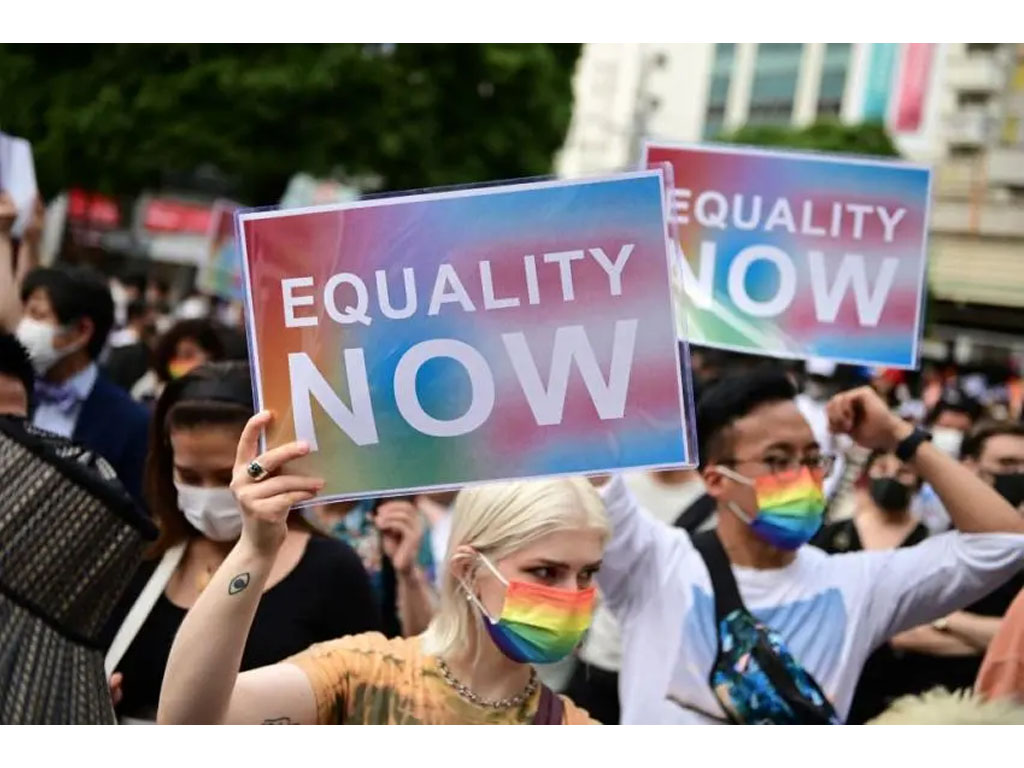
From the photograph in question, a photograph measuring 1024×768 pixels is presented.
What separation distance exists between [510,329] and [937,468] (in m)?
1.07

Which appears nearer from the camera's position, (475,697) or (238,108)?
(475,697)

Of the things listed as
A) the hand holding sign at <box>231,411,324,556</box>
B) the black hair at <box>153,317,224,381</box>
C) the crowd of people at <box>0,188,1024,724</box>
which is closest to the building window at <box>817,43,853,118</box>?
the black hair at <box>153,317,224,381</box>

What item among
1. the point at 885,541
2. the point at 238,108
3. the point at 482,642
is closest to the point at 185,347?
the point at 885,541

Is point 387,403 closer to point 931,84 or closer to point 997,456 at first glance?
point 997,456

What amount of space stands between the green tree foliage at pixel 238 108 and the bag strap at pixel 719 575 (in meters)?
16.3

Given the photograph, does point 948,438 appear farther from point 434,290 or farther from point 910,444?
point 434,290

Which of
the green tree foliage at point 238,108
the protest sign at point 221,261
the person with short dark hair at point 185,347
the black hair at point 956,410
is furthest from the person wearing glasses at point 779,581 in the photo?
the green tree foliage at point 238,108

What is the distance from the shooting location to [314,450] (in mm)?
1999

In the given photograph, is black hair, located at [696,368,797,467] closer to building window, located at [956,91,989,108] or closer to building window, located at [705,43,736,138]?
building window, located at [956,91,989,108]

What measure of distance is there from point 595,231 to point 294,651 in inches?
36.4

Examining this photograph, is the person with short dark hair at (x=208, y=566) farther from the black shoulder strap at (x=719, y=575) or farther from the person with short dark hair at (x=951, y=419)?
the person with short dark hair at (x=951, y=419)

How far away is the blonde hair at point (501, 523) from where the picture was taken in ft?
7.31

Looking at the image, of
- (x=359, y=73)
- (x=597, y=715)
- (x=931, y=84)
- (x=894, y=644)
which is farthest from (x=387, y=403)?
(x=931, y=84)

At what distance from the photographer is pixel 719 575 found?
8.96ft
